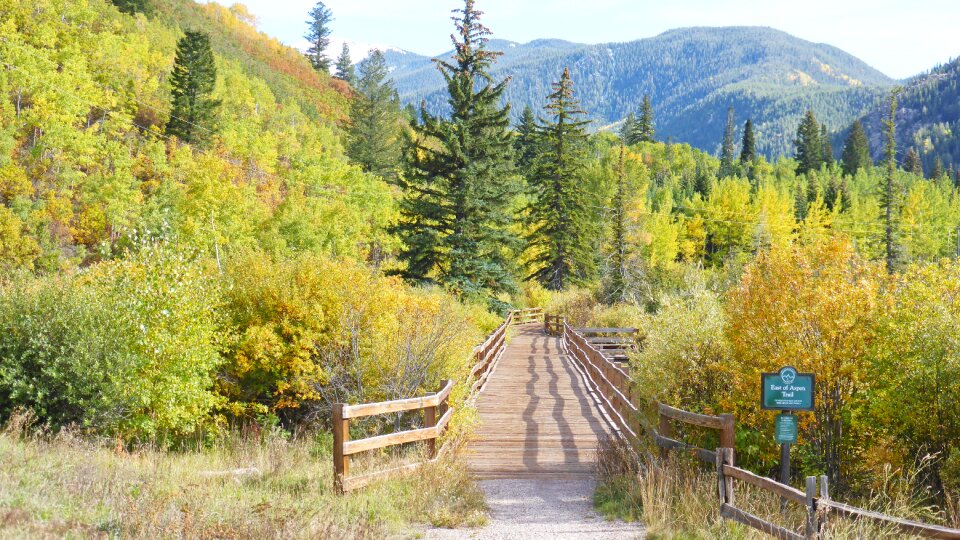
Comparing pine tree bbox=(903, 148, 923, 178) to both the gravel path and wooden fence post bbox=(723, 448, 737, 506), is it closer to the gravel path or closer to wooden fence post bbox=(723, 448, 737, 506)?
the gravel path

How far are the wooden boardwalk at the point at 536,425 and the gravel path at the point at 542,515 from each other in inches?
22.7

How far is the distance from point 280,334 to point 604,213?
47819 mm

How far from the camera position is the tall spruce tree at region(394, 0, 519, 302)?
30438mm

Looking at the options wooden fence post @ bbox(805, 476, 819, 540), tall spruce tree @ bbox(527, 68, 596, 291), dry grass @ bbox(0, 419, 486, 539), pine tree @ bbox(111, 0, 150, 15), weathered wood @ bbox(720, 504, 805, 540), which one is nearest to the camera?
dry grass @ bbox(0, 419, 486, 539)

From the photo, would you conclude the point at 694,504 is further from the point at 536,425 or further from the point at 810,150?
the point at 810,150

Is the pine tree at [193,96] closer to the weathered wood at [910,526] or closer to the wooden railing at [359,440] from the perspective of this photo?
the wooden railing at [359,440]

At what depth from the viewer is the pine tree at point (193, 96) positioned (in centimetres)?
5988

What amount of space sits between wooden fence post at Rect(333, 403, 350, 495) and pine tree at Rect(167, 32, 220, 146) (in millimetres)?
55700

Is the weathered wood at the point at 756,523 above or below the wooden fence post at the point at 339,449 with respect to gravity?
below

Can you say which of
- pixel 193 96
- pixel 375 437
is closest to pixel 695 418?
pixel 375 437

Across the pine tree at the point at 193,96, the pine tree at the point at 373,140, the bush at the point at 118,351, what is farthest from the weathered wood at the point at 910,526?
the pine tree at the point at 373,140

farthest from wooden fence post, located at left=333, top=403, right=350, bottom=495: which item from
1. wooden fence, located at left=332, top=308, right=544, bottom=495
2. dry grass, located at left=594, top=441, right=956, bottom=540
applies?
dry grass, located at left=594, top=441, right=956, bottom=540

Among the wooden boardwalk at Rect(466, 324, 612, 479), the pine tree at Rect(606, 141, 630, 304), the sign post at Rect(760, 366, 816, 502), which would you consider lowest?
the wooden boardwalk at Rect(466, 324, 612, 479)

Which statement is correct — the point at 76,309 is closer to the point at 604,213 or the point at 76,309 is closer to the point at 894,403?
the point at 894,403
